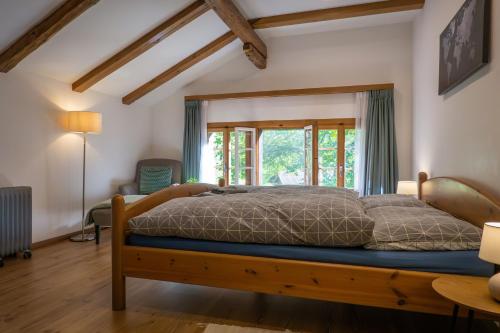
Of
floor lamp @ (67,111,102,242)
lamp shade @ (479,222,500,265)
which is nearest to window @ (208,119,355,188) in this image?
floor lamp @ (67,111,102,242)

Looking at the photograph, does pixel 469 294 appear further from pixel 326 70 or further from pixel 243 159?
pixel 243 159

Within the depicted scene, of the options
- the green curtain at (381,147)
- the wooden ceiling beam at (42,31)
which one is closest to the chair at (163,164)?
the wooden ceiling beam at (42,31)

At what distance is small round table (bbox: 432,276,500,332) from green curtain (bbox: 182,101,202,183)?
4481 millimetres

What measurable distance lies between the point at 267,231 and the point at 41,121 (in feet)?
10.7

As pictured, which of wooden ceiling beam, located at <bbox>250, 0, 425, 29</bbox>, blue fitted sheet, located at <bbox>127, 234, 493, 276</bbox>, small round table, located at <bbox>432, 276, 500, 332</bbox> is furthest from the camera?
wooden ceiling beam, located at <bbox>250, 0, 425, 29</bbox>

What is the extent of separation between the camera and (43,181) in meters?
3.85

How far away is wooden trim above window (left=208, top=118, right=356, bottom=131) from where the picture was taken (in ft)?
16.8

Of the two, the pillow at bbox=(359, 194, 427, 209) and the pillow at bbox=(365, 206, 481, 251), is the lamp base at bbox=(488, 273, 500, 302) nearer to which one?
the pillow at bbox=(365, 206, 481, 251)

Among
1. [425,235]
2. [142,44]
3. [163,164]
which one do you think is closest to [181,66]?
[142,44]

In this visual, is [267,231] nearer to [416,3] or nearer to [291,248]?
[291,248]

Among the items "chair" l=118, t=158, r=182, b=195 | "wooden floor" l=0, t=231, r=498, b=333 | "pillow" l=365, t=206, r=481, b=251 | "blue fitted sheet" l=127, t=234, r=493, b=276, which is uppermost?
"chair" l=118, t=158, r=182, b=195

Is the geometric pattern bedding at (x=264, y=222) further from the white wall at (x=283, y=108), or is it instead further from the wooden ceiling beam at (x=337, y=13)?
the white wall at (x=283, y=108)

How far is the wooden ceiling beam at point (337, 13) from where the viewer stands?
13.3 feet

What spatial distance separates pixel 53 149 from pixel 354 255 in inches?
146
